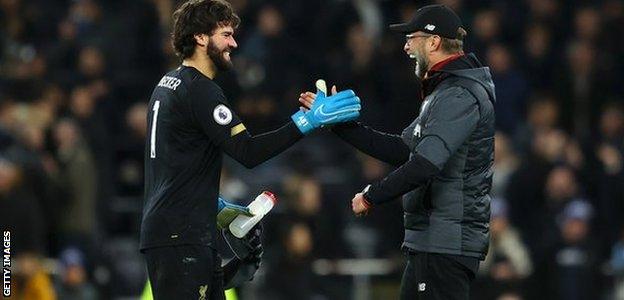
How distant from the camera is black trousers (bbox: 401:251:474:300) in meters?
7.55

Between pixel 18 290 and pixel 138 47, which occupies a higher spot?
pixel 138 47

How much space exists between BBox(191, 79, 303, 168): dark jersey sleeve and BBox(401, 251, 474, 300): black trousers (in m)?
0.93

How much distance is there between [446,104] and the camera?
753 centimetres

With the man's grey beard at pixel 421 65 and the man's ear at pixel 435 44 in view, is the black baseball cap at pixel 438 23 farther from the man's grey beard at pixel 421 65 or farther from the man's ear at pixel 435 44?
the man's grey beard at pixel 421 65

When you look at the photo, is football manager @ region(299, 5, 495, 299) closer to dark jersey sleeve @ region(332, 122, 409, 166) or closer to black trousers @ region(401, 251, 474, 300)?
black trousers @ region(401, 251, 474, 300)

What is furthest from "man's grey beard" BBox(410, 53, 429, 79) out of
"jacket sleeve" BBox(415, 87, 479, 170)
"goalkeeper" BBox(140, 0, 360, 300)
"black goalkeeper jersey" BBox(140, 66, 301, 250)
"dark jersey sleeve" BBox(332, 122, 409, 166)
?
"black goalkeeper jersey" BBox(140, 66, 301, 250)

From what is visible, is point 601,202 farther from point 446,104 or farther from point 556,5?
point 446,104

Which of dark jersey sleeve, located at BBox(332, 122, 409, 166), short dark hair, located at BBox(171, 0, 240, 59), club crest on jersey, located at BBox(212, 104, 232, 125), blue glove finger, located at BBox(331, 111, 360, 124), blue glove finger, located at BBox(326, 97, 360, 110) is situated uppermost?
short dark hair, located at BBox(171, 0, 240, 59)

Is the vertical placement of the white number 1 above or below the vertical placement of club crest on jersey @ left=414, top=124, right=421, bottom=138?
above

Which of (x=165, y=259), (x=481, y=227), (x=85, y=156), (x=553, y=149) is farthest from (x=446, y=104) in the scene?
(x=85, y=156)

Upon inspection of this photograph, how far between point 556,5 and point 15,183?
6.04 meters

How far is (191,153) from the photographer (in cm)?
744

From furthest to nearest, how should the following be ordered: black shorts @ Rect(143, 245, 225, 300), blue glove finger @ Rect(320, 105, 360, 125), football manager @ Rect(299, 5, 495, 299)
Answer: blue glove finger @ Rect(320, 105, 360, 125)
football manager @ Rect(299, 5, 495, 299)
black shorts @ Rect(143, 245, 225, 300)

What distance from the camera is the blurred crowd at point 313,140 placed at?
42.5 ft
